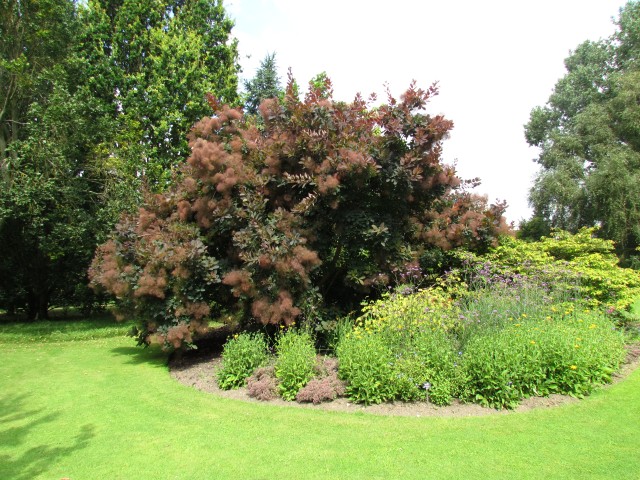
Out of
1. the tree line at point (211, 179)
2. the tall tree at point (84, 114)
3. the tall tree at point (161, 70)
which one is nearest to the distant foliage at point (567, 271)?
the tree line at point (211, 179)

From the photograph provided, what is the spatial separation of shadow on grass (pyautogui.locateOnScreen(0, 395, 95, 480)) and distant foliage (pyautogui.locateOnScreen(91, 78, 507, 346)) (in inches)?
89.8

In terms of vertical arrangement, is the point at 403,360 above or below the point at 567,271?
below

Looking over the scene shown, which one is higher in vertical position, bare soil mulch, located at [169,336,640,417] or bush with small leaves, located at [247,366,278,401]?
bush with small leaves, located at [247,366,278,401]

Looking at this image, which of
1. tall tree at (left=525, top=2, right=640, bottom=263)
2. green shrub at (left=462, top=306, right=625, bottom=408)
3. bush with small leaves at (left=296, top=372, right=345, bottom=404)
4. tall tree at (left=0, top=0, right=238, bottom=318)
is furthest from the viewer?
tall tree at (left=525, top=2, right=640, bottom=263)

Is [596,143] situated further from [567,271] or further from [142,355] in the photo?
[142,355]

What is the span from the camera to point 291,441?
14.8ft

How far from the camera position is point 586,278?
809cm

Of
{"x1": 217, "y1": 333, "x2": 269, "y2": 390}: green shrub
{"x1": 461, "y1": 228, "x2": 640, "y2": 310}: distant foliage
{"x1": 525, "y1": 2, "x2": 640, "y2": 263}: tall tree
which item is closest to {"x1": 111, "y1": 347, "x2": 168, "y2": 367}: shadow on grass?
{"x1": 217, "y1": 333, "x2": 269, "y2": 390}: green shrub

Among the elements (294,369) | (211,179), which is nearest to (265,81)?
(211,179)

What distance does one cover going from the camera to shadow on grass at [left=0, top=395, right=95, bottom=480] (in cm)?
407

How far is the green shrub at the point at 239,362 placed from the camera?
648 centimetres

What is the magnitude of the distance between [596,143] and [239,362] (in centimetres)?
2443

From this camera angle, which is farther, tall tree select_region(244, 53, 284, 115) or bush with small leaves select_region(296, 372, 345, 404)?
tall tree select_region(244, 53, 284, 115)

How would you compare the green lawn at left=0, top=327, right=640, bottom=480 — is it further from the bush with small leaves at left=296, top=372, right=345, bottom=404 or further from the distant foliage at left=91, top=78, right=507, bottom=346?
the distant foliage at left=91, top=78, right=507, bottom=346
